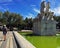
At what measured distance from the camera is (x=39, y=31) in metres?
38.3

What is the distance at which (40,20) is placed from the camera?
122 ft

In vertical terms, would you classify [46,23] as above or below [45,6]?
below

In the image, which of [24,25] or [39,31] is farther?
[24,25]

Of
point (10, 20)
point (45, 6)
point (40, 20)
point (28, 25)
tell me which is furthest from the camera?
point (28, 25)

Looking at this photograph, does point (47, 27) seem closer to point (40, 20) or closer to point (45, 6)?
point (40, 20)

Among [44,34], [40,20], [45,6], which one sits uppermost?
[45,6]

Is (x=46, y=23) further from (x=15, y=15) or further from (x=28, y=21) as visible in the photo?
(x=28, y=21)

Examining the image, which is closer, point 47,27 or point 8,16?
point 47,27

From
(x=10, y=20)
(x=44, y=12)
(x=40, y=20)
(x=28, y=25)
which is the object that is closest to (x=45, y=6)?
(x=44, y=12)

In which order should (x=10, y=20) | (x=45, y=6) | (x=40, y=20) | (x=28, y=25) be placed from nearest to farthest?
(x=40, y=20)
(x=45, y=6)
(x=10, y=20)
(x=28, y=25)

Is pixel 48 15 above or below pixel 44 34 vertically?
above

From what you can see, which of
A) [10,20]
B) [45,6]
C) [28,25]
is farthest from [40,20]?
[28,25]

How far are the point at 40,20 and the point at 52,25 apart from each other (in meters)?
2.68

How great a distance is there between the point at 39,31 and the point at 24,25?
5187cm
